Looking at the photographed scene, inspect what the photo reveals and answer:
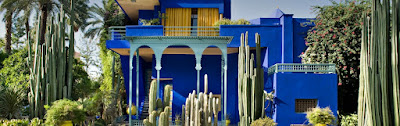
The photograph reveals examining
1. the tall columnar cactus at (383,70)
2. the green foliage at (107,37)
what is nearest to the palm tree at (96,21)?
the green foliage at (107,37)

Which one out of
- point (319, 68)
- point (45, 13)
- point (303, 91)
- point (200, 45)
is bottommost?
point (303, 91)

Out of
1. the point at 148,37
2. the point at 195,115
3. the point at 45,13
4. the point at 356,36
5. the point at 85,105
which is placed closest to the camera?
the point at 195,115

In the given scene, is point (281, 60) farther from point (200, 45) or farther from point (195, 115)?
point (195, 115)

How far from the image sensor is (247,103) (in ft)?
36.4

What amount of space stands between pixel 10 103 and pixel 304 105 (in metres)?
11.3

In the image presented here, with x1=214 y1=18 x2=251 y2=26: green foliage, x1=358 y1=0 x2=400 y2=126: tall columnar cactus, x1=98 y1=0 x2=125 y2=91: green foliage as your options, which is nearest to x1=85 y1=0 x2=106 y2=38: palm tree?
x1=98 y1=0 x2=125 y2=91: green foliage

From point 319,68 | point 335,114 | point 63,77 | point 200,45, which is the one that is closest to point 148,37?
point 200,45

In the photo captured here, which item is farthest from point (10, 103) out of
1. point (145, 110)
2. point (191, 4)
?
point (191, 4)

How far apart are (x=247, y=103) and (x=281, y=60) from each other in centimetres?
663

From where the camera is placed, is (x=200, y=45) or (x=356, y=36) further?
(x=200, y=45)

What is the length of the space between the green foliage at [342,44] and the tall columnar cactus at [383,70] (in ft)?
27.6

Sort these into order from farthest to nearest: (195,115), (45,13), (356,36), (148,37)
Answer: (45,13), (148,37), (356,36), (195,115)

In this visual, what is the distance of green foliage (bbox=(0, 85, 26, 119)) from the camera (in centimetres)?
1391

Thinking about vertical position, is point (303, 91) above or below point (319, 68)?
below
